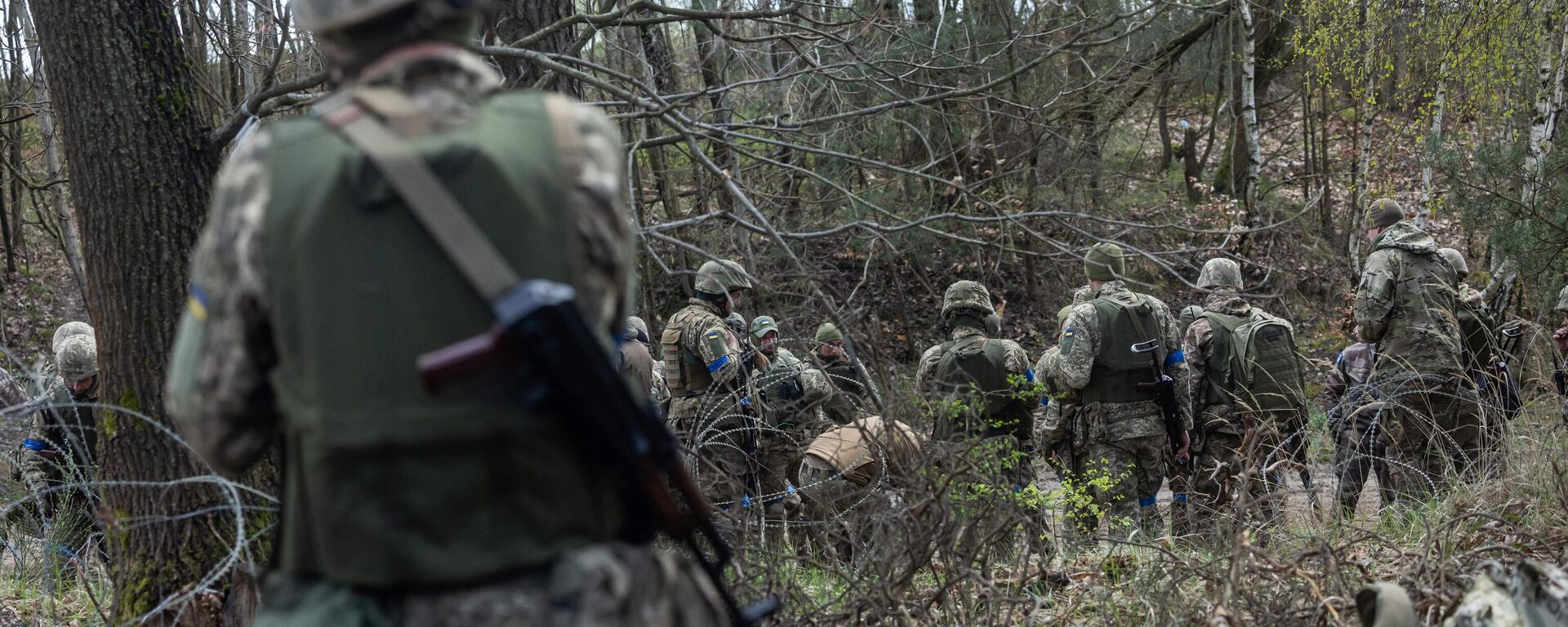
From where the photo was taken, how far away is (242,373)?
1.86 m

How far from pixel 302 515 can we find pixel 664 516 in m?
0.56

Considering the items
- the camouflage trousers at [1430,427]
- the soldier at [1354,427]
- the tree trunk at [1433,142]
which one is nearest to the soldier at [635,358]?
the soldier at [1354,427]

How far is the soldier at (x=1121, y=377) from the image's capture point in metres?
7.02

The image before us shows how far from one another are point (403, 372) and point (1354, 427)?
6523 millimetres

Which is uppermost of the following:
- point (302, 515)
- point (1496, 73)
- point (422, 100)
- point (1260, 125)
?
point (422, 100)

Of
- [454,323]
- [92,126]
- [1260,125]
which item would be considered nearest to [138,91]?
[92,126]

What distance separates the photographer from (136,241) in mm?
3885

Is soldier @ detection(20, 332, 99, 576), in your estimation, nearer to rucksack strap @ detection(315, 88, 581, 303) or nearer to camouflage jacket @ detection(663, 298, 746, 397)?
camouflage jacket @ detection(663, 298, 746, 397)

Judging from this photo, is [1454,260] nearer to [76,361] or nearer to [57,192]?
[76,361]

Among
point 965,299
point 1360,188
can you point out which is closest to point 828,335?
point 965,299

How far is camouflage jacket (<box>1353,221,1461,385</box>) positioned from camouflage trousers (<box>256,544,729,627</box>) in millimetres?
6292

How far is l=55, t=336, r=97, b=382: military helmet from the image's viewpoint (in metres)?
6.89

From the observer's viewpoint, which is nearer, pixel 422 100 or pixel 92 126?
pixel 422 100

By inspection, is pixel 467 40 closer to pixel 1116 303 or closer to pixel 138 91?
pixel 138 91
